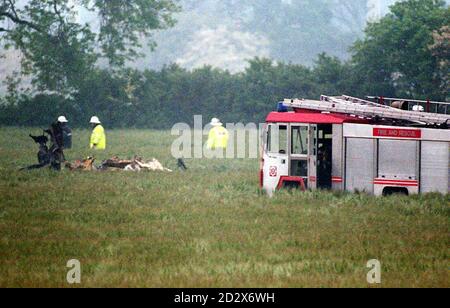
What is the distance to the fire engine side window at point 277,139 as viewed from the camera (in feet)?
74.3

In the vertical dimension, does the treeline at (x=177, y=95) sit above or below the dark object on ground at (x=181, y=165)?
above

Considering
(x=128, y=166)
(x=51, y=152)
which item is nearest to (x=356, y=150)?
(x=128, y=166)

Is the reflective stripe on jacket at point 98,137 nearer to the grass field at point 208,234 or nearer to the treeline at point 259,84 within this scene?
the grass field at point 208,234

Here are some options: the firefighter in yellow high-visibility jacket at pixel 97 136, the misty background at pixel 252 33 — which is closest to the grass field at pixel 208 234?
the firefighter in yellow high-visibility jacket at pixel 97 136

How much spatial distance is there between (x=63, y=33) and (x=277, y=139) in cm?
3622

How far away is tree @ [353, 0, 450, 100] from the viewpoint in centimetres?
5700

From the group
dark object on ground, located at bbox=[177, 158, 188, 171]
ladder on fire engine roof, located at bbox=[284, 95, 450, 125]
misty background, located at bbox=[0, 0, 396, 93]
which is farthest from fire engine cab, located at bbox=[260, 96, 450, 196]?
misty background, located at bbox=[0, 0, 396, 93]

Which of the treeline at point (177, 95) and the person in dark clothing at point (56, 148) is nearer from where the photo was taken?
the person in dark clothing at point (56, 148)

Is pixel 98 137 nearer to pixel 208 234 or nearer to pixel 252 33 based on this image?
pixel 208 234

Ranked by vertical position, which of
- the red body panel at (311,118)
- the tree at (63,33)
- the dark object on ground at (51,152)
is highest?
the tree at (63,33)

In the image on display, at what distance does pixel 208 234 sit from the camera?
15.8m

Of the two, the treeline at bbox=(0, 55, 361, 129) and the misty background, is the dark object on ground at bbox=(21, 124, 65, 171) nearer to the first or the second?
the treeline at bbox=(0, 55, 361, 129)

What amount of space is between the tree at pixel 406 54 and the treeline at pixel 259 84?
6 cm
